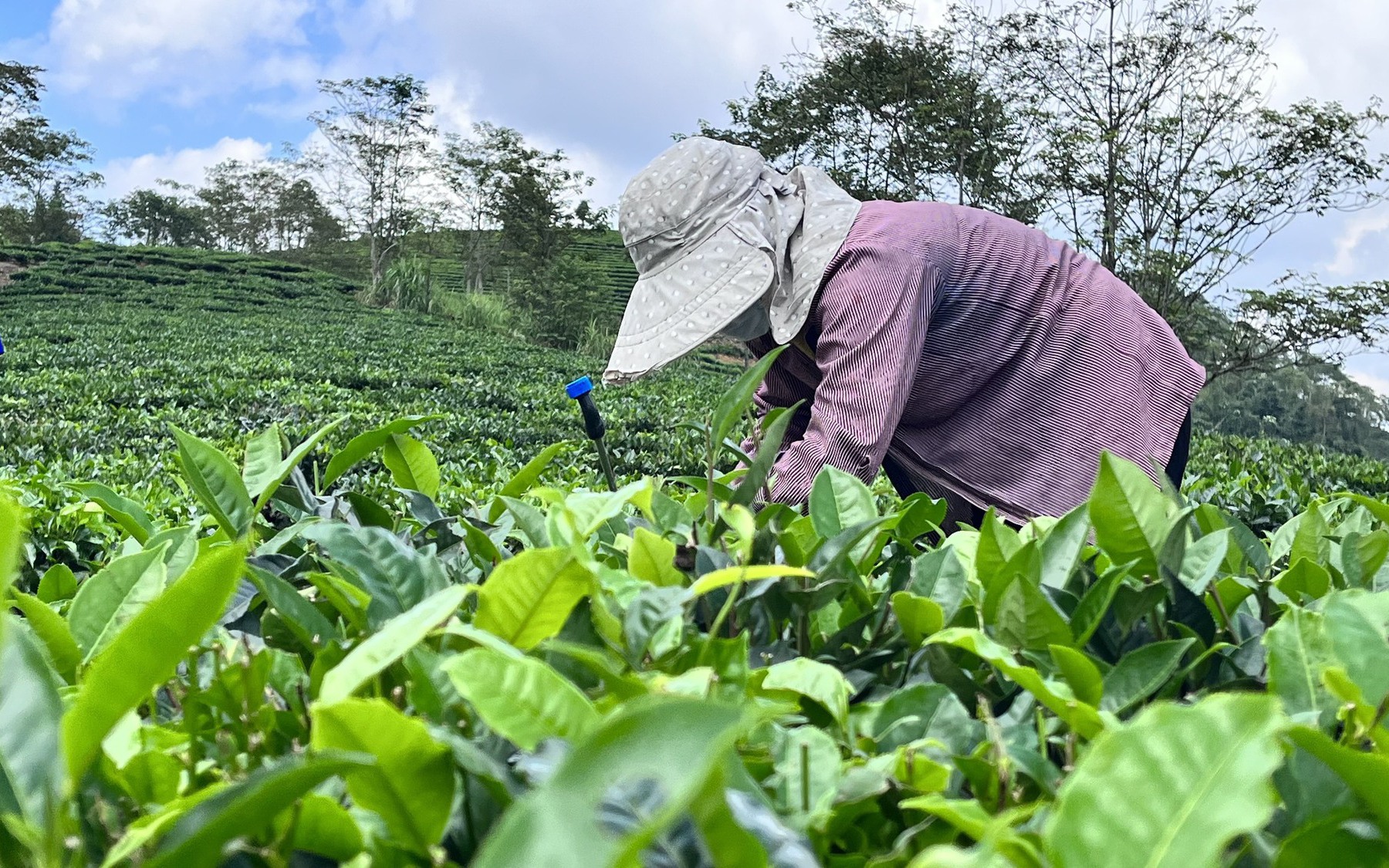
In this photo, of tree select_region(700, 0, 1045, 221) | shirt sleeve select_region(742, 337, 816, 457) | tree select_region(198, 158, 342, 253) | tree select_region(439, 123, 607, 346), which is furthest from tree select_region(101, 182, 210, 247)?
shirt sleeve select_region(742, 337, 816, 457)

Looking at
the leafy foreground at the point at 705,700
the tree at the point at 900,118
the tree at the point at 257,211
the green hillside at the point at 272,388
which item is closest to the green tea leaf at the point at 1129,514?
the leafy foreground at the point at 705,700

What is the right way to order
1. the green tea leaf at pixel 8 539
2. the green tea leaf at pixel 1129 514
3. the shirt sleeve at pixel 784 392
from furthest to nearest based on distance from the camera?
the shirt sleeve at pixel 784 392, the green tea leaf at pixel 1129 514, the green tea leaf at pixel 8 539

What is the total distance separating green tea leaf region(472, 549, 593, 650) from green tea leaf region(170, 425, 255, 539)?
463 mm

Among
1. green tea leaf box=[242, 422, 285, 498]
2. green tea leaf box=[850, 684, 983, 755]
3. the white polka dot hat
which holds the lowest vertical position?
green tea leaf box=[850, 684, 983, 755]

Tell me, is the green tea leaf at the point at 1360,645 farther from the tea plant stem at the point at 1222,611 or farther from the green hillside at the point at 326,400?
the green hillside at the point at 326,400

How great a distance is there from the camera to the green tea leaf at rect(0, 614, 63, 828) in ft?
1.53

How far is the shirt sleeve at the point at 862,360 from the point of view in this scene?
205 centimetres


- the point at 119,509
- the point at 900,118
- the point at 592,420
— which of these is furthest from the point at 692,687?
the point at 900,118

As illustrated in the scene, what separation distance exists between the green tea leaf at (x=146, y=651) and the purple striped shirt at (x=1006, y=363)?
1.79m

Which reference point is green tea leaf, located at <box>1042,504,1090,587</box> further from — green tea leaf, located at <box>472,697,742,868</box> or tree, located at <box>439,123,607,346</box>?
tree, located at <box>439,123,607,346</box>

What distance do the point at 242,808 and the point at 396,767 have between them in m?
0.09

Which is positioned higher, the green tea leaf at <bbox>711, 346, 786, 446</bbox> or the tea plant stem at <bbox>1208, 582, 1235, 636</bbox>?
the green tea leaf at <bbox>711, 346, 786, 446</bbox>

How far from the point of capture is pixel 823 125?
68.4ft

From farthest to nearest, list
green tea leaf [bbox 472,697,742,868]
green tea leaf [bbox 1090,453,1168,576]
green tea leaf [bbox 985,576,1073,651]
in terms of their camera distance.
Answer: green tea leaf [bbox 1090,453,1168,576] → green tea leaf [bbox 985,576,1073,651] → green tea leaf [bbox 472,697,742,868]
